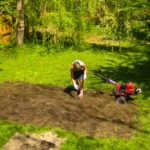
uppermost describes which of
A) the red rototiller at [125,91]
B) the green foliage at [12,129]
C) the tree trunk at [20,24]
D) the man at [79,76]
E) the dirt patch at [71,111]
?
the tree trunk at [20,24]

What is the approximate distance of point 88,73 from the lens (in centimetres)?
1540

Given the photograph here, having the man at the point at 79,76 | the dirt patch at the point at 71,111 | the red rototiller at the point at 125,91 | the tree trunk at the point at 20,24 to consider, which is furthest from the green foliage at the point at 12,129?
the tree trunk at the point at 20,24

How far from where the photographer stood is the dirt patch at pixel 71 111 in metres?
9.74

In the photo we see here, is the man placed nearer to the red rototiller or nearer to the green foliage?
the red rototiller

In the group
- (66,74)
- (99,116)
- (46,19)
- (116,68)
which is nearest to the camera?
(99,116)

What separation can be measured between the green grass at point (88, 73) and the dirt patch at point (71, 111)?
34cm

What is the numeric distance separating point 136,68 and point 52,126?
8.12m

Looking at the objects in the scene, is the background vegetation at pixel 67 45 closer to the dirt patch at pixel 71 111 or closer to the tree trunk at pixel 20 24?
the tree trunk at pixel 20 24

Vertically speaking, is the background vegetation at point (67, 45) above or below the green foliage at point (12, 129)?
above

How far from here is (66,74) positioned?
15.2m

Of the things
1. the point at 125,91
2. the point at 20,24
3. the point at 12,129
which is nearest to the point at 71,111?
the point at 12,129

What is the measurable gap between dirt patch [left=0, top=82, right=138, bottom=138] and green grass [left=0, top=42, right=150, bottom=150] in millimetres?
338

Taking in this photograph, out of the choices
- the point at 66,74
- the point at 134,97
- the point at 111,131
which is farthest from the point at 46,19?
the point at 111,131

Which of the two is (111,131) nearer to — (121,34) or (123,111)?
(123,111)
